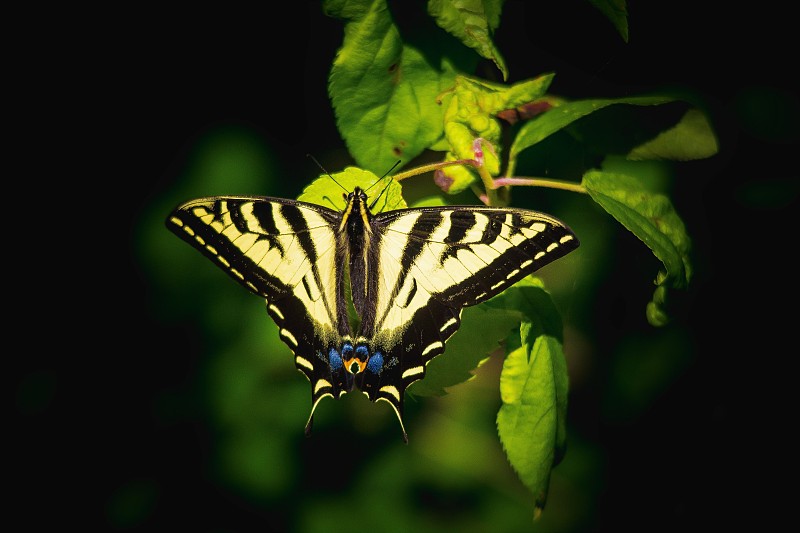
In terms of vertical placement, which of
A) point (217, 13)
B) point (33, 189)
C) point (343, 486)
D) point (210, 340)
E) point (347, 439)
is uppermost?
point (217, 13)

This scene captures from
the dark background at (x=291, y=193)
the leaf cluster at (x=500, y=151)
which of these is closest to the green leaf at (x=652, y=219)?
the leaf cluster at (x=500, y=151)

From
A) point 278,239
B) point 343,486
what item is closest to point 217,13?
point 278,239

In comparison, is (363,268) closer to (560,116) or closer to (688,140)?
(560,116)

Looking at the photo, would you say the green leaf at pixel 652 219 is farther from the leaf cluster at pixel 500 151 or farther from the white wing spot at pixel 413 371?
the white wing spot at pixel 413 371

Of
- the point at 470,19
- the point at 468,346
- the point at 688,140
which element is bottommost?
the point at 468,346

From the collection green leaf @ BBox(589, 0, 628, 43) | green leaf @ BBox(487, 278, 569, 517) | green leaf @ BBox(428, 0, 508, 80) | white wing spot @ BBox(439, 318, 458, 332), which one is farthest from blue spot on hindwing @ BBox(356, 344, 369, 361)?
green leaf @ BBox(589, 0, 628, 43)

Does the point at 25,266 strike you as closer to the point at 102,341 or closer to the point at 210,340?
the point at 102,341

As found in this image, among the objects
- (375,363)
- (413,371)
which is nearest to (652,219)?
(413,371)
